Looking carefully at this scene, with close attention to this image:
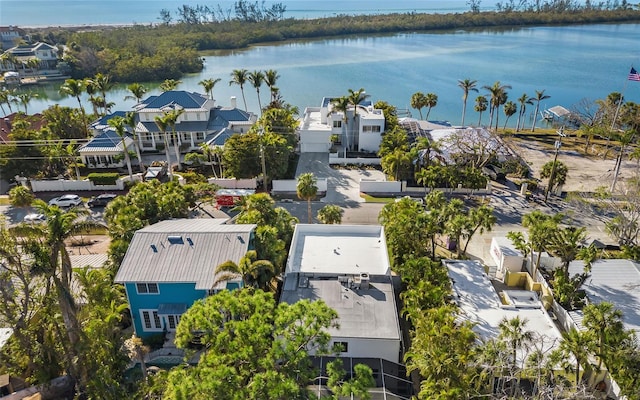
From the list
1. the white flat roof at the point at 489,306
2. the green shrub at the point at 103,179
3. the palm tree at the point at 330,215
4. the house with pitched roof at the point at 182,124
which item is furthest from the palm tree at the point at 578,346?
the green shrub at the point at 103,179

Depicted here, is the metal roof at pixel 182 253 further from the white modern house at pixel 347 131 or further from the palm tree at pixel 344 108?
the white modern house at pixel 347 131

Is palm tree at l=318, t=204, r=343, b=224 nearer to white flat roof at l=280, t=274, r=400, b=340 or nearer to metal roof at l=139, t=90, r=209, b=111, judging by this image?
white flat roof at l=280, t=274, r=400, b=340

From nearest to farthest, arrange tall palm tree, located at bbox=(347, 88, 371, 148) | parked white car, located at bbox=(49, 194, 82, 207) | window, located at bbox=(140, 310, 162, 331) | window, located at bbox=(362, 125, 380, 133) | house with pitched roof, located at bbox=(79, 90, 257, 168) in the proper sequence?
window, located at bbox=(140, 310, 162, 331) → parked white car, located at bbox=(49, 194, 82, 207) → tall palm tree, located at bbox=(347, 88, 371, 148) → window, located at bbox=(362, 125, 380, 133) → house with pitched roof, located at bbox=(79, 90, 257, 168)

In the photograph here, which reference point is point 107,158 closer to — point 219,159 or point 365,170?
point 219,159

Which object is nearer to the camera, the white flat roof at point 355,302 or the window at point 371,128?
the white flat roof at point 355,302

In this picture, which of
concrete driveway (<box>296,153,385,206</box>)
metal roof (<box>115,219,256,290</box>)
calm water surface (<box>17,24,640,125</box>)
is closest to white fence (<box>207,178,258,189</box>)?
concrete driveway (<box>296,153,385,206</box>)
